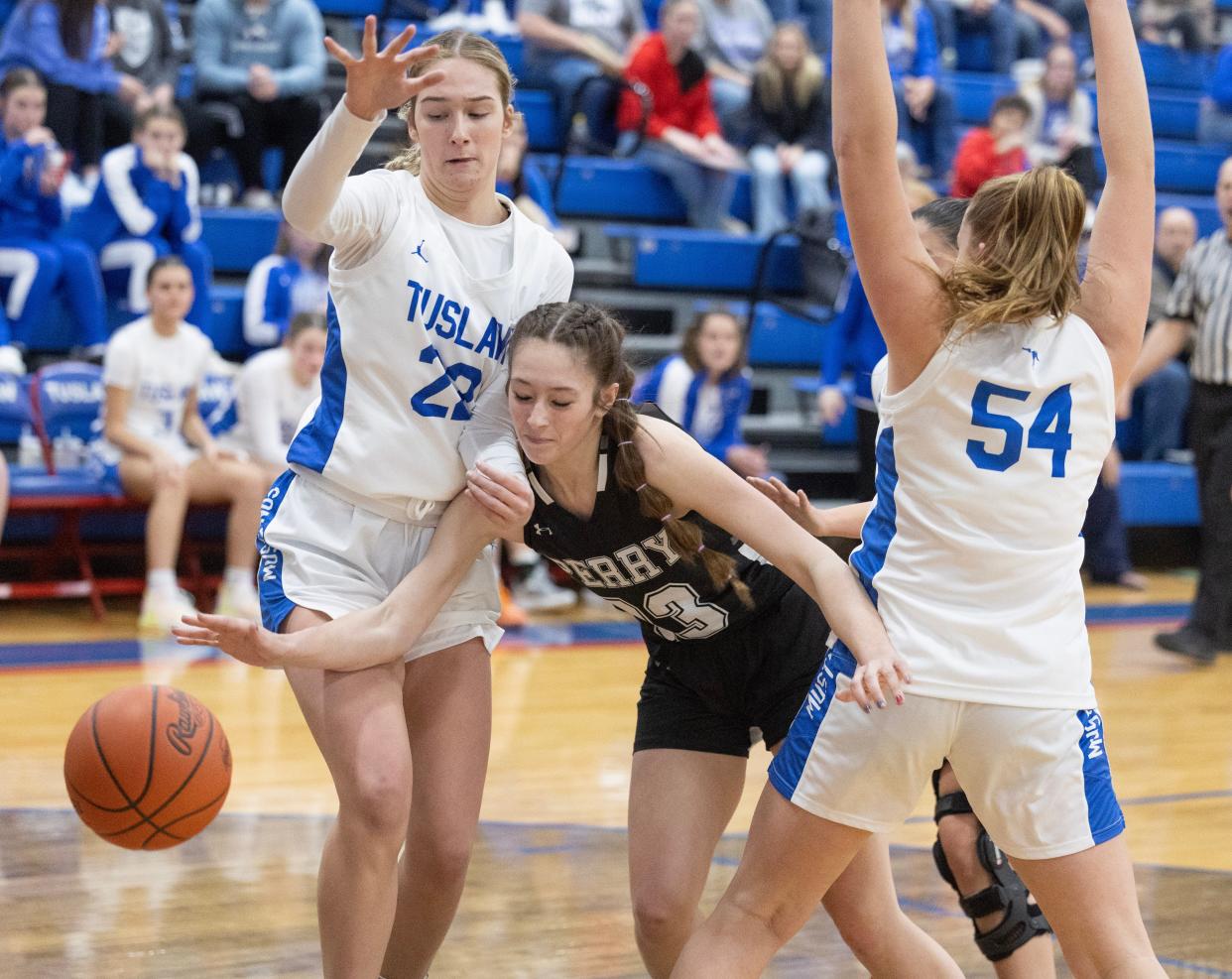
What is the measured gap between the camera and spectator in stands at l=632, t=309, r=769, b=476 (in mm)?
8570

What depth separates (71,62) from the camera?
31.1 ft

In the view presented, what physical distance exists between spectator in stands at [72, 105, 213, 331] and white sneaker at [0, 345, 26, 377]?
0.90m

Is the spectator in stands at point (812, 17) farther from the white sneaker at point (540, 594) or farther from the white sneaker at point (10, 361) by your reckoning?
the white sneaker at point (10, 361)

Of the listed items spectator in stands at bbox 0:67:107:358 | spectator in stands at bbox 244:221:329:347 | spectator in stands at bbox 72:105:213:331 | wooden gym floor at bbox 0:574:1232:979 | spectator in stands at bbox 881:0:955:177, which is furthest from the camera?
spectator in stands at bbox 881:0:955:177

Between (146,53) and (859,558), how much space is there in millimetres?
8112

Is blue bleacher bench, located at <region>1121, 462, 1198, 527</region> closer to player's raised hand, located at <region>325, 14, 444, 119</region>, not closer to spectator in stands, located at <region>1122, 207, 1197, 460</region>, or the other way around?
spectator in stands, located at <region>1122, 207, 1197, 460</region>

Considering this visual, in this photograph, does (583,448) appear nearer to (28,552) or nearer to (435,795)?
(435,795)

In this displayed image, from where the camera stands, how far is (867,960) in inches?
135

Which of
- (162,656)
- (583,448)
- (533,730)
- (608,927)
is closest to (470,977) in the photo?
(608,927)

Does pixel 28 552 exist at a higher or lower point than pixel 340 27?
lower

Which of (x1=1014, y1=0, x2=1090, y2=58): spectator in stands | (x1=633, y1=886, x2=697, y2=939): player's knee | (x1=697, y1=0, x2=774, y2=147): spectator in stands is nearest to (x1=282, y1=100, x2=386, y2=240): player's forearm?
(x1=633, y1=886, x2=697, y2=939): player's knee

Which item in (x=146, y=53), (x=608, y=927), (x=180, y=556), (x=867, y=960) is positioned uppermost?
(x=146, y=53)

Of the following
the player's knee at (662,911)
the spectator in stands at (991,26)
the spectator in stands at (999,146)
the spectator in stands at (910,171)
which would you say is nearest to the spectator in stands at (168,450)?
the spectator in stands at (910,171)

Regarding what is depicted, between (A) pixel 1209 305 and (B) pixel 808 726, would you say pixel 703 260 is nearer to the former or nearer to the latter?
(A) pixel 1209 305
